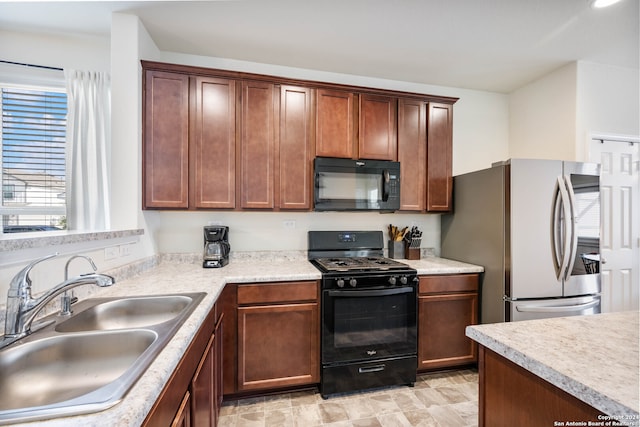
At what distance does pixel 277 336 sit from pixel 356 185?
1.37m

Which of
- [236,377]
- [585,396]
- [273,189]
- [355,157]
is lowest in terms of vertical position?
[236,377]

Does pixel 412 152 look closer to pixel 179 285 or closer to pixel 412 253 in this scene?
pixel 412 253

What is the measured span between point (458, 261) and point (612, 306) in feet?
4.97

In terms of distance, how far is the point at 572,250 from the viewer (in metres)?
2.17

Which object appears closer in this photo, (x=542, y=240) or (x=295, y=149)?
(x=542, y=240)

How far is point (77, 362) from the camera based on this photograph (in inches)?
38.5

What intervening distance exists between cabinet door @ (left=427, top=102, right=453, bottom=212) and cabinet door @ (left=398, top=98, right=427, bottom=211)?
0.19 feet

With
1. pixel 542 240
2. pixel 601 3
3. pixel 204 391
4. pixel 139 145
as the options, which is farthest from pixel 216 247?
pixel 601 3

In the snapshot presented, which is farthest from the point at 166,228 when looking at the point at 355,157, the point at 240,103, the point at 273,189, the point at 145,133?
the point at 355,157

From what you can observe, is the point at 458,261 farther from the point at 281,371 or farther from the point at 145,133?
the point at 145,133

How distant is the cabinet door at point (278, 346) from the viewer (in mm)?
1979

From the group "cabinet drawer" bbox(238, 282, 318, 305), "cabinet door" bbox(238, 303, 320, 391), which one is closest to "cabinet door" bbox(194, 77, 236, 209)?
"cabinet drawer" bbox(238, 282, 318, 305)

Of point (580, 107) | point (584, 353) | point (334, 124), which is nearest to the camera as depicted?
point (584, 353)

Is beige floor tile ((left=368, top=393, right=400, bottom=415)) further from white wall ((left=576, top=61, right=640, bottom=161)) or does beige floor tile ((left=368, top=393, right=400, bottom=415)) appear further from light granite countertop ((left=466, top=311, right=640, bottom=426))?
white wall ((left=576, top=61, right=640, bottom=161))
